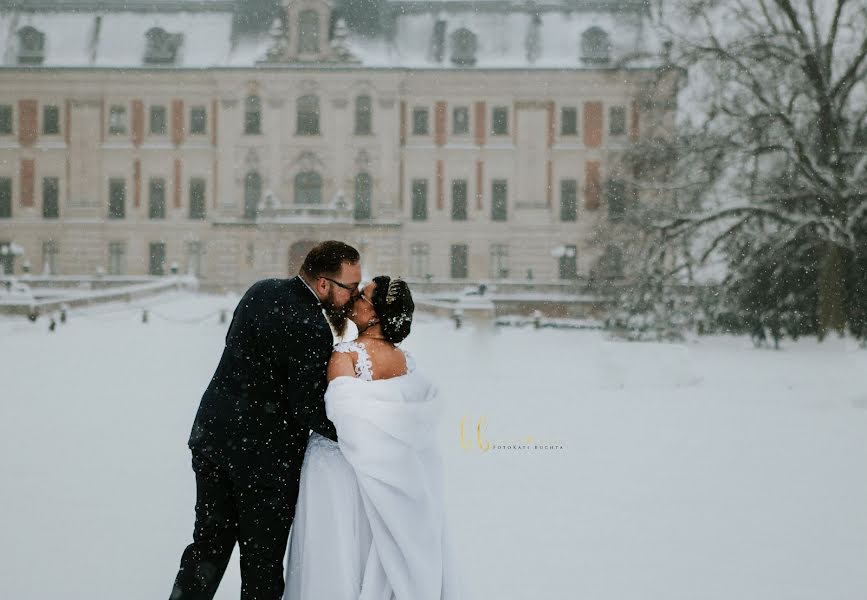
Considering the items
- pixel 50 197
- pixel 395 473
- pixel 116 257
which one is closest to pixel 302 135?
pixel 116 257

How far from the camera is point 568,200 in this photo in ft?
99.9

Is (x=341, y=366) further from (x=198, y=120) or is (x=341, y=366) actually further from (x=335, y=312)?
(x=198, y=120)

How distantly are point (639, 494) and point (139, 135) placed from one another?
27821 millimetres

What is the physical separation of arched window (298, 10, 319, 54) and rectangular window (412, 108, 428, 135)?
4.08 metres

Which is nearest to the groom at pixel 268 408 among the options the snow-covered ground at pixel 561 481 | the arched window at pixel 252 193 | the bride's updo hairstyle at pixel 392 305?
the bride's updo hairstyle at pixel 392 305

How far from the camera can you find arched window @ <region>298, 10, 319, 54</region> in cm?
3030

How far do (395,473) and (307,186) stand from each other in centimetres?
2842

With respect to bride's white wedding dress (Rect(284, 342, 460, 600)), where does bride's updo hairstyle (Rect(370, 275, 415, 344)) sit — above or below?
above

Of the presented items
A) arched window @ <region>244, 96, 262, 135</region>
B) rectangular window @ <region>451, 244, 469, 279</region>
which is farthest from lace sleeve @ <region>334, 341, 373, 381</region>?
arched window @ <region>244, 96, 262, 135</region>

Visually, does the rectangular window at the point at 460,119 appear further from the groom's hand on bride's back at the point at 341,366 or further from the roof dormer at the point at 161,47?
the groom's hand on bride's back at the point at 341,366

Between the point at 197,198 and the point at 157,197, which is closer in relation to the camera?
the point at 157,197

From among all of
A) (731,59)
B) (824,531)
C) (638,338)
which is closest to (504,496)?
(824,531)

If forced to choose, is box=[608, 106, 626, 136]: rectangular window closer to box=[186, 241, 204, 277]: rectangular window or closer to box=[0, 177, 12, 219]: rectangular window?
box=[186, 241, 204, 277]: rectangular window

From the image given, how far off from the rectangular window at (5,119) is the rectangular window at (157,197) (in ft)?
16.2
